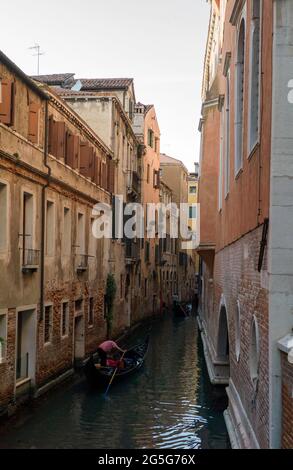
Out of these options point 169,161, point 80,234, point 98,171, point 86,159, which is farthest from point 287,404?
point 169,161

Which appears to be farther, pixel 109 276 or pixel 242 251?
pixel 109 276

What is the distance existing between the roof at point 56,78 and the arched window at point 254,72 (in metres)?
17.1

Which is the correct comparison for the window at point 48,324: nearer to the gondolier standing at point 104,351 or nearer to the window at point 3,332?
the gondolier standing at point 104,351

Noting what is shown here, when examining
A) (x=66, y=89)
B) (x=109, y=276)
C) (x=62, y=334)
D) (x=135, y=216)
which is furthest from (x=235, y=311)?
(x=135, y=216)

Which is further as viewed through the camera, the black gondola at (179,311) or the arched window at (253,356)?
the black gondola at (179,311)

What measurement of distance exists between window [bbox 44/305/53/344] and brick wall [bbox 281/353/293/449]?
30.2 ft

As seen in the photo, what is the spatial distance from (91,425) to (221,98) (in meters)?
7.07

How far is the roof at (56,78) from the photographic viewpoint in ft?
80.9

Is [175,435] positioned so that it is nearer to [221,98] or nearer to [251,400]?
[251,400]

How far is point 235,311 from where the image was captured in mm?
9875

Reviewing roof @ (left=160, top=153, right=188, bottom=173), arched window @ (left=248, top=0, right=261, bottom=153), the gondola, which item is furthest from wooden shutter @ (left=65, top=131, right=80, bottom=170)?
roof @ (left=160, top=153, right=188, bottom=173)

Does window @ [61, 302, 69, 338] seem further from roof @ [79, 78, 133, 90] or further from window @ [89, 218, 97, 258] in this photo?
roof @ [79, 78, 133, 90]

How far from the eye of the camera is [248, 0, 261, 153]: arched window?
7676 millimetres

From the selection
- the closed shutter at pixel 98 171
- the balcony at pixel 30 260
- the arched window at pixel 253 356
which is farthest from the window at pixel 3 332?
the closed shutter at pixel 98 171
